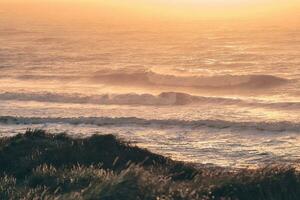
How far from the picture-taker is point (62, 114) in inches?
1126

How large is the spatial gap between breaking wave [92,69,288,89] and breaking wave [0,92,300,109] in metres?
7.02

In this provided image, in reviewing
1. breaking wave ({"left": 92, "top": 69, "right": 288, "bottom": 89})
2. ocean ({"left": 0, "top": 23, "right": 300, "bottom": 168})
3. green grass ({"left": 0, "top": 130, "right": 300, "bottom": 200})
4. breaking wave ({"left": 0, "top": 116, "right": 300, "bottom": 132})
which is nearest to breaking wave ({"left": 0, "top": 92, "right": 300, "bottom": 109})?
ocean ({"left": 0, "top": 23, "right": 300, "bottom": 168})

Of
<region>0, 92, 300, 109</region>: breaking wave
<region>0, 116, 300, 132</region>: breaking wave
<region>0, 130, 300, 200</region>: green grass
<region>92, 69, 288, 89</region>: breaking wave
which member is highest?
<region>0, 130, 300, 200</region>: green grass

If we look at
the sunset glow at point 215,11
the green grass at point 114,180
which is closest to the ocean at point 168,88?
the green grass at point 114,180

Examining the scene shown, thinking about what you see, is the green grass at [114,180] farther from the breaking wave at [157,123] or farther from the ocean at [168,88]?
the breaking wave at [157,123]

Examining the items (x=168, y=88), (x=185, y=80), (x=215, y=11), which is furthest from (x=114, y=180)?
(x=215, y=11)

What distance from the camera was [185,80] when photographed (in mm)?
44688

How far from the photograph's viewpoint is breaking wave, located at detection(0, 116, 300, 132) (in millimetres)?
24094

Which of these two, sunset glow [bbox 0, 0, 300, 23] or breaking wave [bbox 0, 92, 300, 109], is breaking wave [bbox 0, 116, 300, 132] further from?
sunset glow [bbox 0, 0, 300, 23]

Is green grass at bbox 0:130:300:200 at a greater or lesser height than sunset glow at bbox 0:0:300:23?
greater

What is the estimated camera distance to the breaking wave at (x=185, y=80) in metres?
41.7

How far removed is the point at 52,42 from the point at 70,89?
103 ft

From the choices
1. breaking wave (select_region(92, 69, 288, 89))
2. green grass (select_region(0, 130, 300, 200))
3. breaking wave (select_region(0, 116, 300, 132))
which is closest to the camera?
green grass (select_region(0, 130, 300, 200))

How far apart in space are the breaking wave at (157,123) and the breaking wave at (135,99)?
668 centimetres
